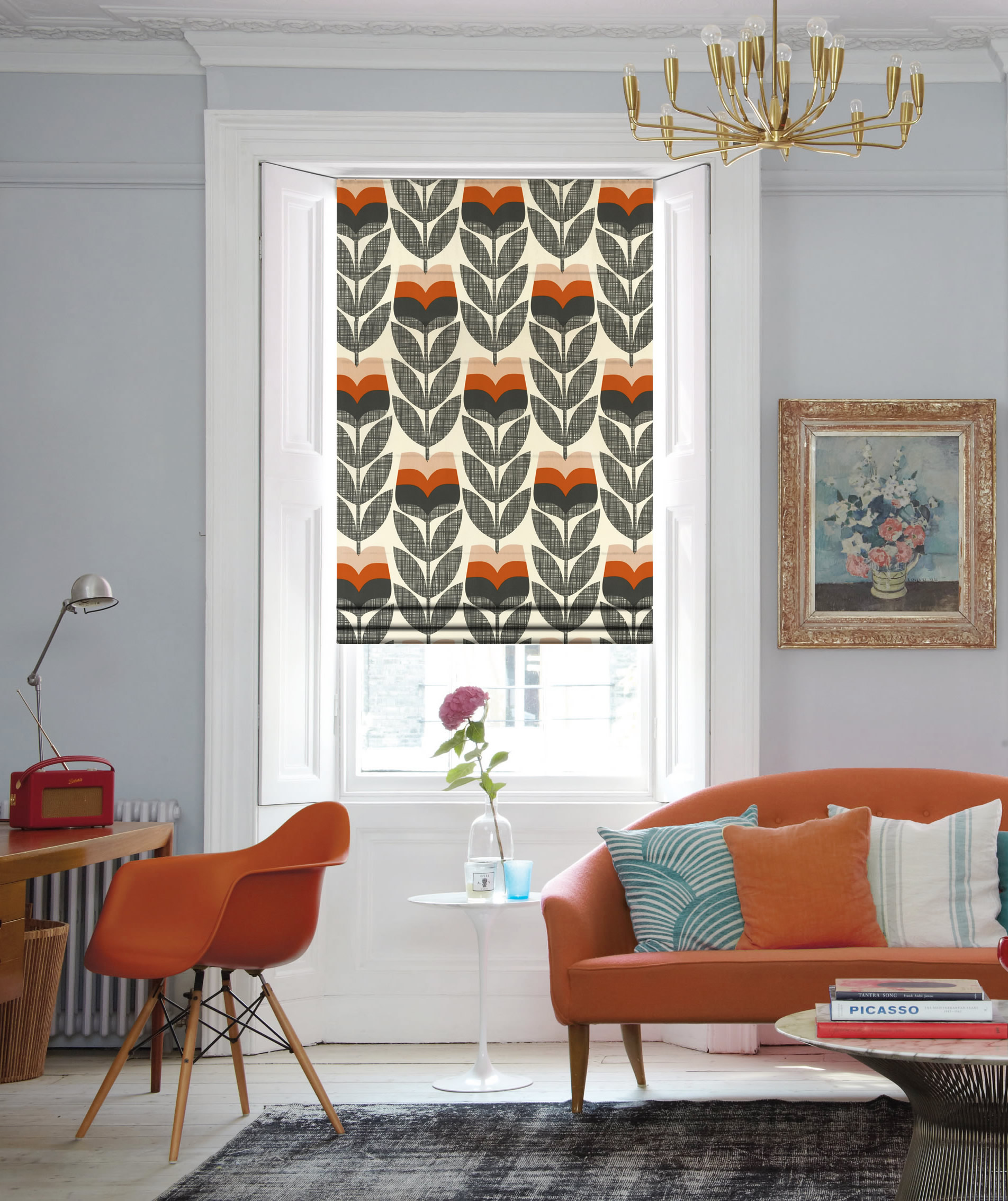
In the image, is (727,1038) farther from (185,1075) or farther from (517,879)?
(185,1075)

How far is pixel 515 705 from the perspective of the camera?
431 cm

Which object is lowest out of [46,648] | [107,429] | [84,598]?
[46,648]

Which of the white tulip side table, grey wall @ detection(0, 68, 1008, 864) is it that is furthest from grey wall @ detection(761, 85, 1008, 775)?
the white tulip side table

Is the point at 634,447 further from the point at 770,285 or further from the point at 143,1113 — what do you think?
the point at 143,1113

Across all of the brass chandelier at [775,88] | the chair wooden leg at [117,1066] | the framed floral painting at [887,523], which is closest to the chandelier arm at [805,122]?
the brass chandelier at [775,88]

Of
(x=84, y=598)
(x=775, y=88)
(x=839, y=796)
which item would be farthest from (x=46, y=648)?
(x=775, y=88)

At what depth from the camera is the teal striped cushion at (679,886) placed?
3.26 m

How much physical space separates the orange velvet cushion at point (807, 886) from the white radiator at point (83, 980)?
192cm

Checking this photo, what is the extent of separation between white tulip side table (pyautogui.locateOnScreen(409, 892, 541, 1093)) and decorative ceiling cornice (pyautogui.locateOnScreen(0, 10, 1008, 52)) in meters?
2.88

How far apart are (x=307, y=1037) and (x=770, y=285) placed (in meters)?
3.05

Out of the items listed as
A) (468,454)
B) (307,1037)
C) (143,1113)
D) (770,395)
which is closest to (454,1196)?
(143,1113)

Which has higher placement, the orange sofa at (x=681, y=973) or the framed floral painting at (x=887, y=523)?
the framed floral painting at (x=887, y=523)

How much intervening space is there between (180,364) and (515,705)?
5.52 ft

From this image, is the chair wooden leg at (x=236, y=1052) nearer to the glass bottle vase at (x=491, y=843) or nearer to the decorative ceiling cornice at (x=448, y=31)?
the glass bottle vase at (x=491, y=843)
